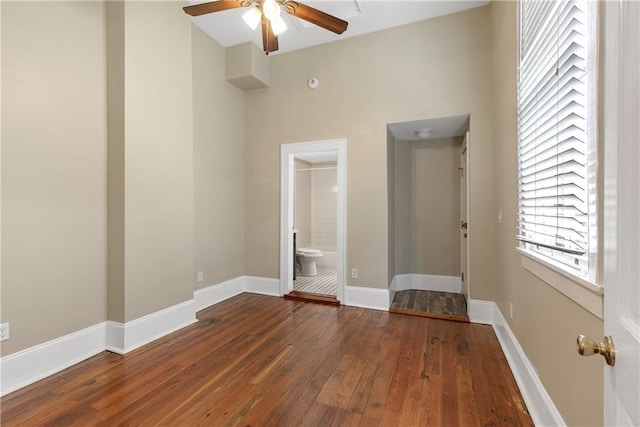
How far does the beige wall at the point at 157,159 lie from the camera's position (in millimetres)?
2490

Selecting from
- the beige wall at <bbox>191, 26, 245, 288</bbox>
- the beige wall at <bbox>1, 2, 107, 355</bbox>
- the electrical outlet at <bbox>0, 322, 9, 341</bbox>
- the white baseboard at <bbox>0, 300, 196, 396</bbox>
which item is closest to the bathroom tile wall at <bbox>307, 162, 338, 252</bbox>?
the beige wall at <bbox>191, 26, 245, 288</bbox>

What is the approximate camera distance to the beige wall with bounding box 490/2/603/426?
1.17 m

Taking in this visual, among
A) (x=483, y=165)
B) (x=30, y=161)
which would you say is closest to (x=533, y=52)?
(x=483, y=165)

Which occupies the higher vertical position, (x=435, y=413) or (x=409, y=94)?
(x=409, y=94)

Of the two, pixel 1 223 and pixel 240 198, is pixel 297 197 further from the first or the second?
pixel 1 223

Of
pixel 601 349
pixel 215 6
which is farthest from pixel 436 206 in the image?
pixel 601 349

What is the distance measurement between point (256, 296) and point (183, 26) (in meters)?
3.30

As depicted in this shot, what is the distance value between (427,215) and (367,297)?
158 cm

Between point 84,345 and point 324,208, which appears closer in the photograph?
point 84,345

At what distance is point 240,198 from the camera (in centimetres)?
419

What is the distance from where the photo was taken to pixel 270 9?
2.04m

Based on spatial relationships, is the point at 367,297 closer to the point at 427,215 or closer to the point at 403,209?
the point at 403,209

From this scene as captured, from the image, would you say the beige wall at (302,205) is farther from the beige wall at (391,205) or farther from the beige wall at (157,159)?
the beige wall at (157,159)

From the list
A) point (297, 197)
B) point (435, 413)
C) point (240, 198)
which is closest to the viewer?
point (435, 413)
